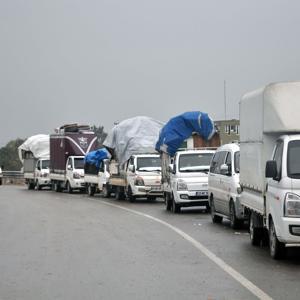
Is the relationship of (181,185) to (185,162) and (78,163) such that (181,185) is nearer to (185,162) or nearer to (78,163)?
(185,162)

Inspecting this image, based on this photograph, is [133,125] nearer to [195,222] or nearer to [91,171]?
[91,171]

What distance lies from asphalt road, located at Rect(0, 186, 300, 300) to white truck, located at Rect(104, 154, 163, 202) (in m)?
9.62

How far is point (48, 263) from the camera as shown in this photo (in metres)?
12.2

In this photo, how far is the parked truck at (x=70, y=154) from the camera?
42.6m

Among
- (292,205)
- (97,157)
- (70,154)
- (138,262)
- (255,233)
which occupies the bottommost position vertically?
(138,262)

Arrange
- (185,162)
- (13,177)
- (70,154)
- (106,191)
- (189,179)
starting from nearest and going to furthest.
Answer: (189,179), (185,162), (106,191), (70,154), (13,177)

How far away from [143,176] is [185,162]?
6187mm

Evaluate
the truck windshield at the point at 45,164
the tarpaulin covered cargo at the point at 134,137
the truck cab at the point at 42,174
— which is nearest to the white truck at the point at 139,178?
the tarpaulin covered cargo at the point at 134,137

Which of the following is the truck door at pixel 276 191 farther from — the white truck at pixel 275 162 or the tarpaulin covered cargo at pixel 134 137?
the tarpaulin covered cargo at pixel 134 137

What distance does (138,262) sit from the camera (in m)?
12.1

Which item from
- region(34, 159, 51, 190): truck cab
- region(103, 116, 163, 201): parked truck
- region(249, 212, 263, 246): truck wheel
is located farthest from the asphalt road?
region(34, 159, 51, 190): truck cab

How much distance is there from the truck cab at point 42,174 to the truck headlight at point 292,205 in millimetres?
39003

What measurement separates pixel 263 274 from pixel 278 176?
1.66m

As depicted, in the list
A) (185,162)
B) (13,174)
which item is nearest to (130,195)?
(185,162)
